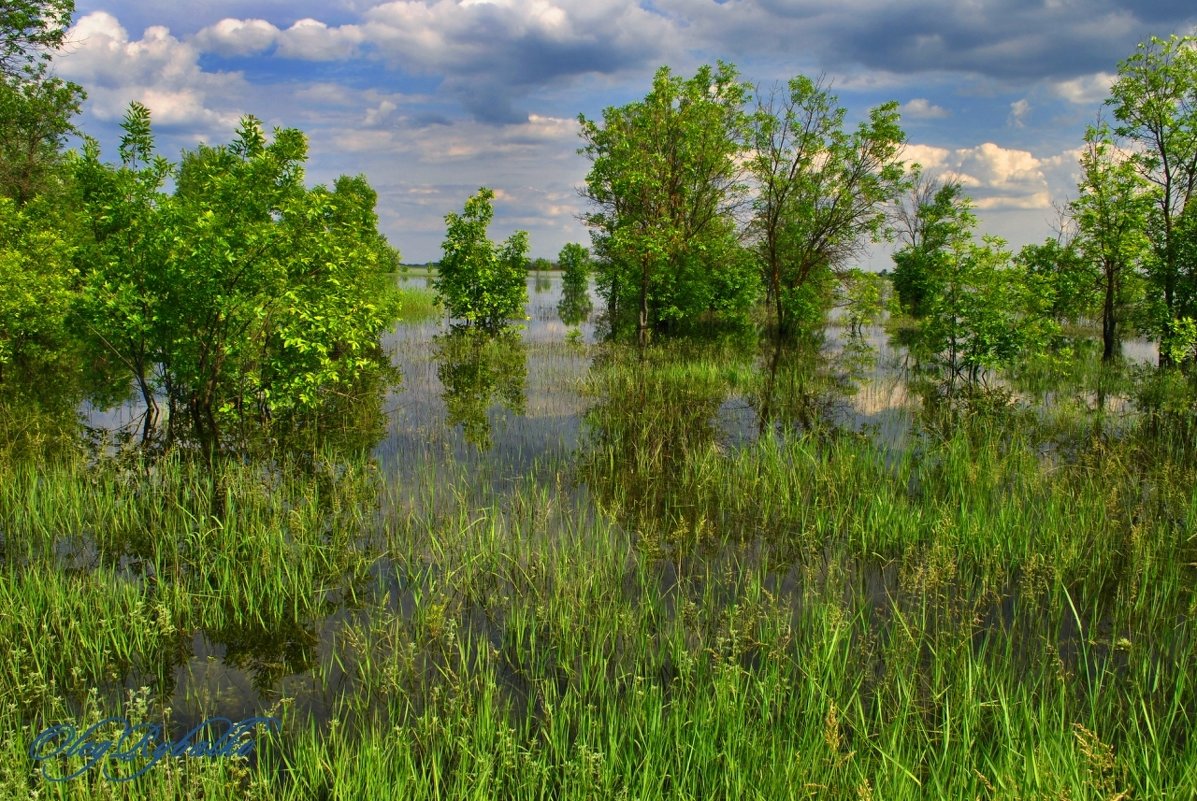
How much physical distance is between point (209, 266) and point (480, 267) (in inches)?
710

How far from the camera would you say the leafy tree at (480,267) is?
2775 cm

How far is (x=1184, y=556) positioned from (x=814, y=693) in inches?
227

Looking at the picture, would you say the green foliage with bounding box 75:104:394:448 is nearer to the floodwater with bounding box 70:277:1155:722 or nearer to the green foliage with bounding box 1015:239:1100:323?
the floodwater with bounding box 70:277:1155:722

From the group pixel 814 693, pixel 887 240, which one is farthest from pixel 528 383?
pixel 887 240

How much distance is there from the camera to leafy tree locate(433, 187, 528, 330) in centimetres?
2775

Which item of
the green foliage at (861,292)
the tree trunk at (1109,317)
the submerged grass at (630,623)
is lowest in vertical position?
the submerged grass at (630,623)

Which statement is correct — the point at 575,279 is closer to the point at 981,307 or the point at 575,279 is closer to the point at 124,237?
the point at 981,307

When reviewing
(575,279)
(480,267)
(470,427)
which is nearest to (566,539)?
(470,427)

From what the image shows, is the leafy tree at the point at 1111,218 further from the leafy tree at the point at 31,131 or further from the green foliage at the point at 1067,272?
the leafy tree at the point at 31,131

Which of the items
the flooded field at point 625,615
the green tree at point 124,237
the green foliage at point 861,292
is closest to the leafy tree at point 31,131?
the green tree at point 124,237

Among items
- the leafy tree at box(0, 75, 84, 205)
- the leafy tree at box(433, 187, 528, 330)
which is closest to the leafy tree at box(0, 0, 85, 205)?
the leafy tree at box(0, 75, 84, 205)

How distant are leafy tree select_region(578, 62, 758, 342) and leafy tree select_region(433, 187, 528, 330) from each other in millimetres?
4580

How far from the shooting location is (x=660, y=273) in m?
29.8

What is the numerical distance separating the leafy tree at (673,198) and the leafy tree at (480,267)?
4580 millimetres
